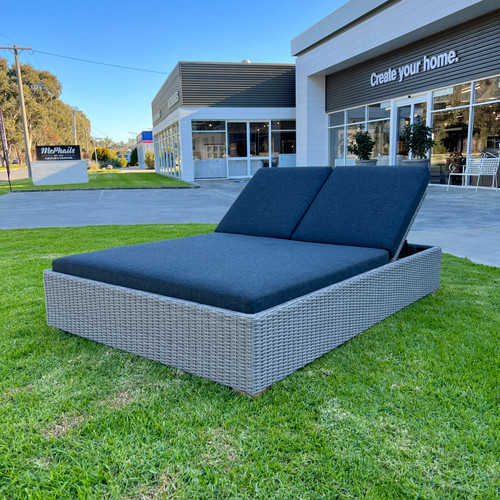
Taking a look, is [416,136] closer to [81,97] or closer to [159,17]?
[159,17]

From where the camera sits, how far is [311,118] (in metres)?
18.7

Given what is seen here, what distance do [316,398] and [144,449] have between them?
735 mm

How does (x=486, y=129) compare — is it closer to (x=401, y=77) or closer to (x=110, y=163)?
(x=401, y=77)

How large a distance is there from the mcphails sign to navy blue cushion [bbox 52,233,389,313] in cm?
1132

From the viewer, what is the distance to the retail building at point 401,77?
11039 mm

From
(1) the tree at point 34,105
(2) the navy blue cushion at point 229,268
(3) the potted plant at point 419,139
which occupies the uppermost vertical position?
(1) the tree at point 34,105

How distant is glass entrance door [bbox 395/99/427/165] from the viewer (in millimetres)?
13391

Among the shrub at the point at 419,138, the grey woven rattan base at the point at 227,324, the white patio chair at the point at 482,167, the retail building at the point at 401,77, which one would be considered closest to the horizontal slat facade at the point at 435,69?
the retail building at the point at 401,77

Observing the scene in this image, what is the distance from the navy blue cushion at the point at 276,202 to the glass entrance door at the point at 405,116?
1075 centimetres

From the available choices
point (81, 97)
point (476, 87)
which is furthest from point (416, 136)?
point (81, 97)

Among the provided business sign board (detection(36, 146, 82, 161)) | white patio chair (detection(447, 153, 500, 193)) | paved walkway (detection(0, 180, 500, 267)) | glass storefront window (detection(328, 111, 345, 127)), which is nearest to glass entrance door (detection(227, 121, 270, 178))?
glass storefront window (detection(328, 111, 345, 127))

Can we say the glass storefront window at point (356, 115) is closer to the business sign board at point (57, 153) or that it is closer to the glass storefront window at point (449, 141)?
the glass storefront window at point (449, 141)

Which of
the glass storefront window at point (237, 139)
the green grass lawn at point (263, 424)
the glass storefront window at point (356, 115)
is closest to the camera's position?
the green grass lawn at point (263, 424)

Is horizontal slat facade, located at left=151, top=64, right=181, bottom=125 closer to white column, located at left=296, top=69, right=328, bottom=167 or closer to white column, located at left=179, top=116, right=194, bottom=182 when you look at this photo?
white column, located at left=179, top=116, right=194, bottom=182
